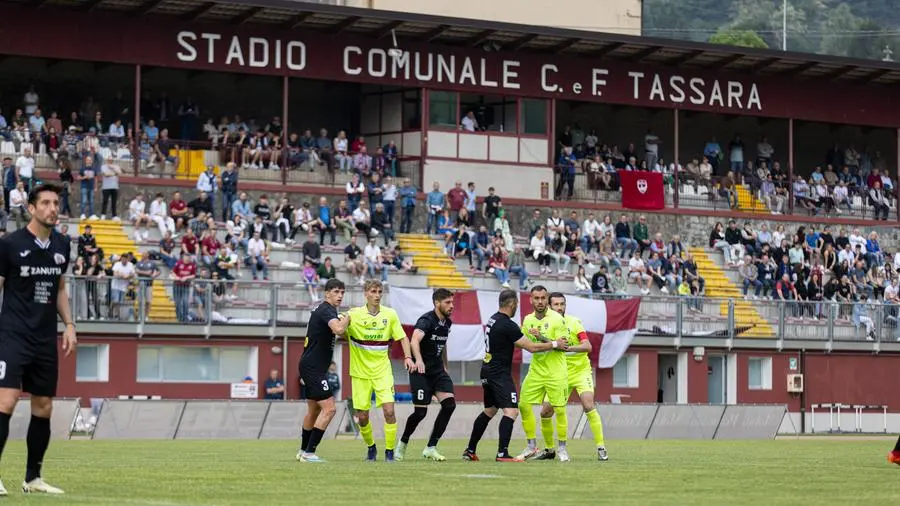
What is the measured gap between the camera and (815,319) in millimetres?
45000

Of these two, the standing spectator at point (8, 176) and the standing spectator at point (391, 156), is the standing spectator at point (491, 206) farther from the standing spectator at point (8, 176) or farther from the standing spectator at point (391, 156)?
the standing spectator at point (8, 176)

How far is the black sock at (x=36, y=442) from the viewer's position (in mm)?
12984

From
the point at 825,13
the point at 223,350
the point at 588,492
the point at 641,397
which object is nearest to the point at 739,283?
the point at 641,397

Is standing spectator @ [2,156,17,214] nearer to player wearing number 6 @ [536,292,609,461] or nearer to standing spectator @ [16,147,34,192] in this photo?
standing spectator @ [16,147,34,192]

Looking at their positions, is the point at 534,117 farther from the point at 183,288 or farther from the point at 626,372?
the point at 183,288

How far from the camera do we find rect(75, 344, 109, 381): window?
36250 millimetres

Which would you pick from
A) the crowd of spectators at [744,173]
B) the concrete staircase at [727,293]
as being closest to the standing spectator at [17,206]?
the concrete staircase at [727,293]

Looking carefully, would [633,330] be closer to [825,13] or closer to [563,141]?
[563,141]

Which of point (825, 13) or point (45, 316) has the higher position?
point (825, 13)

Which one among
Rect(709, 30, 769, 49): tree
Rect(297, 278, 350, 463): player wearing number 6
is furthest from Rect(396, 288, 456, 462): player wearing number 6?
Rect(709, 30, 769, 49): tree

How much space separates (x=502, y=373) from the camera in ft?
65.3

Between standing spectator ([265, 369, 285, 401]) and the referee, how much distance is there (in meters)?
23.8

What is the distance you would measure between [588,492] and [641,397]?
2926 cm

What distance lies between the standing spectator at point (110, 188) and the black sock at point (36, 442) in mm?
27506
